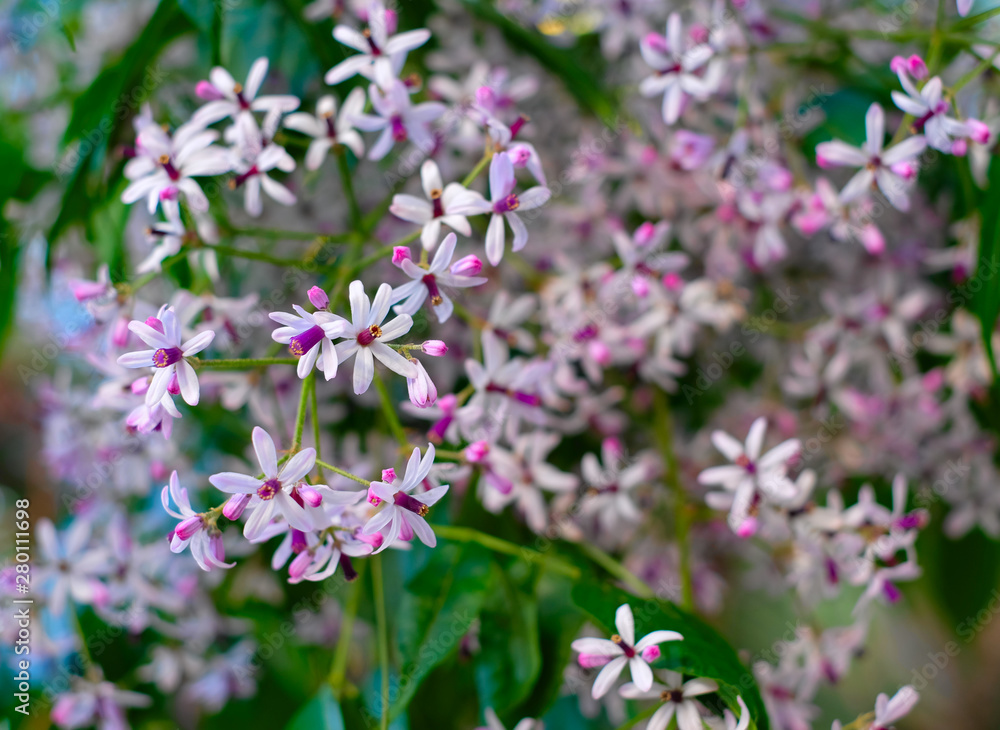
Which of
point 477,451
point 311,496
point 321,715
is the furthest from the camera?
point 321,715

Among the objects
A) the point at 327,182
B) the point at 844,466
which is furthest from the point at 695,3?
the point at 844,466

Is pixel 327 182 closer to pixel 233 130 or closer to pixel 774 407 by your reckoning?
pixel 233 130

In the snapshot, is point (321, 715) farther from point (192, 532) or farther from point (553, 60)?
point (553, 60)

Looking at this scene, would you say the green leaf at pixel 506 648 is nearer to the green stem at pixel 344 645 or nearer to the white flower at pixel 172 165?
the green stem at pixel 344 645

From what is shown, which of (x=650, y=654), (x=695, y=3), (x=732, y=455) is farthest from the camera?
(x=695, y=3)

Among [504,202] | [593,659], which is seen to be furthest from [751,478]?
[504,202]

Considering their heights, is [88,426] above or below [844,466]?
below

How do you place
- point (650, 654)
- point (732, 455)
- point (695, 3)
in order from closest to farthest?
point (650, 654), point (732, 455), point (695, 3)
